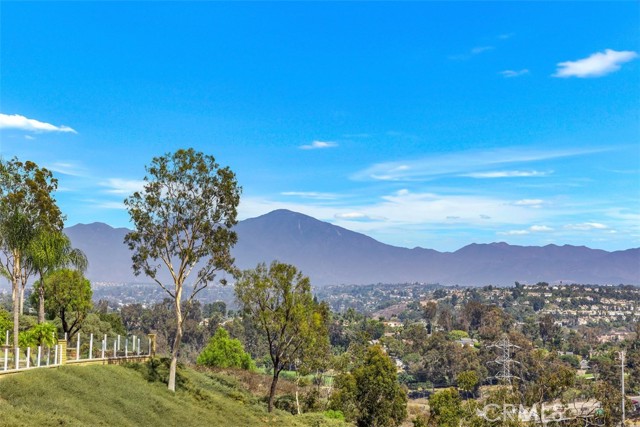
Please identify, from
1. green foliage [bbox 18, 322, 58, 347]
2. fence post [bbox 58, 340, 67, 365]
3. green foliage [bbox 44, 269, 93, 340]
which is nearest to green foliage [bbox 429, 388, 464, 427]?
green foliage [bbox 44, 269, 93, 340]

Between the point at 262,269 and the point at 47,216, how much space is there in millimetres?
14312

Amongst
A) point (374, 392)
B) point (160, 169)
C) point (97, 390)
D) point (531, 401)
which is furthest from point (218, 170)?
point (531, 401)

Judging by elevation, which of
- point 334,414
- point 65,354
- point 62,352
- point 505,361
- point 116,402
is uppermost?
point 62,352

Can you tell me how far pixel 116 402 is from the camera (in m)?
28.8

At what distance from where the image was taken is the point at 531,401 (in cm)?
4972

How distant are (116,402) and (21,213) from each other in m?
14.4

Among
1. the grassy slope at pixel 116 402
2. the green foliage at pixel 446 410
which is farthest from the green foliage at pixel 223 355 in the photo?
the grassy slope at pixel 116 402

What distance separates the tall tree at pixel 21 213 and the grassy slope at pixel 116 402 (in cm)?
838

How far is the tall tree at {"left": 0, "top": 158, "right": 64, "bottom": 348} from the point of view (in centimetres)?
3634

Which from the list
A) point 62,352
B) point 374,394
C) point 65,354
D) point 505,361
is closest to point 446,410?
point 374,394

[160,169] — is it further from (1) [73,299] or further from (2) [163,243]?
(1) [73,299]

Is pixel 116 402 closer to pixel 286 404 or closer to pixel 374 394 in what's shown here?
pixel 286 404

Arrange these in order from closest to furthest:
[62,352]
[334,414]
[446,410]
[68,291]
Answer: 1. [62,352]
2. [334,414]
3. [68,291]
4. [446,410]

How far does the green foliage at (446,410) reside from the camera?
55.9 metres
